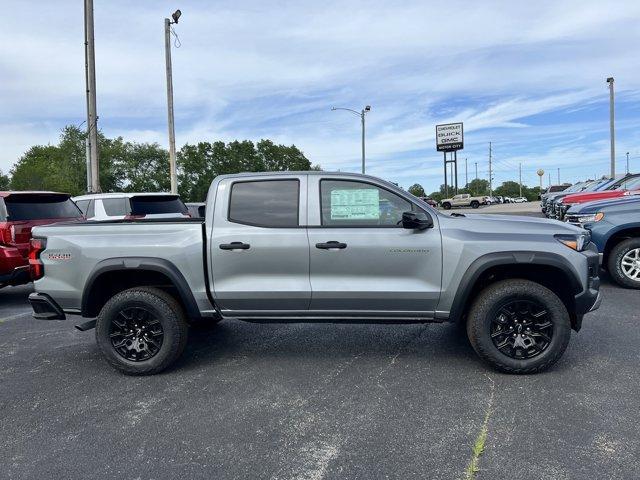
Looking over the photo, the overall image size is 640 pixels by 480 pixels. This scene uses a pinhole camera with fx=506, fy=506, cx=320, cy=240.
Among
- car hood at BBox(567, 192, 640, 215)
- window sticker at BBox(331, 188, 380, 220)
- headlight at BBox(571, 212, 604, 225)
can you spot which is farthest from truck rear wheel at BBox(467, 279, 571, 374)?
car hood at BBox(567, 192, 640, 215)

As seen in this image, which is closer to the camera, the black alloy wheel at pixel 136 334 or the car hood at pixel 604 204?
the black alloy wheel at pixel 136 334

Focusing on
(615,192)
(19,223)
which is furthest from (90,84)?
(615,192)

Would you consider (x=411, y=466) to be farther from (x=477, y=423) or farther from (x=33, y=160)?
(x=33, y=160)

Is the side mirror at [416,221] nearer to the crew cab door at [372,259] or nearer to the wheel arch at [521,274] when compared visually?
the crew cab door at [372,259]

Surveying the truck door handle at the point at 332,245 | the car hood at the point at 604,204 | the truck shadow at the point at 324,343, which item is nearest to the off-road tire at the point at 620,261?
the car hood at the point at 604,204

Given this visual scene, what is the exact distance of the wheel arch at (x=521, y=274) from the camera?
414 centimetres

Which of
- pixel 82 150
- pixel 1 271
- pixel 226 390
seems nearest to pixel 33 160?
pixel 82 150

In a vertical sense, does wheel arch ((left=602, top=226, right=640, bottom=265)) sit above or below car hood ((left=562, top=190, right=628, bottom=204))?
below

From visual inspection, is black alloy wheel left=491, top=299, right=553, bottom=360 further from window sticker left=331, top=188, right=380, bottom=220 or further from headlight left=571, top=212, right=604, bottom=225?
headlight left=571, top=212, right=604, bottom=225

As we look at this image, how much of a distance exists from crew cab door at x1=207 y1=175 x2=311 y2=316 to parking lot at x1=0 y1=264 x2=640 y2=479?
65 cm

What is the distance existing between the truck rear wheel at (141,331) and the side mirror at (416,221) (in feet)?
7.02

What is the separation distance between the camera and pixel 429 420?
11.4 ft

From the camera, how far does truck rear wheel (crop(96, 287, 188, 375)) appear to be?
4418mm

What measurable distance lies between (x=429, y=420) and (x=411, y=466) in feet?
1.99
